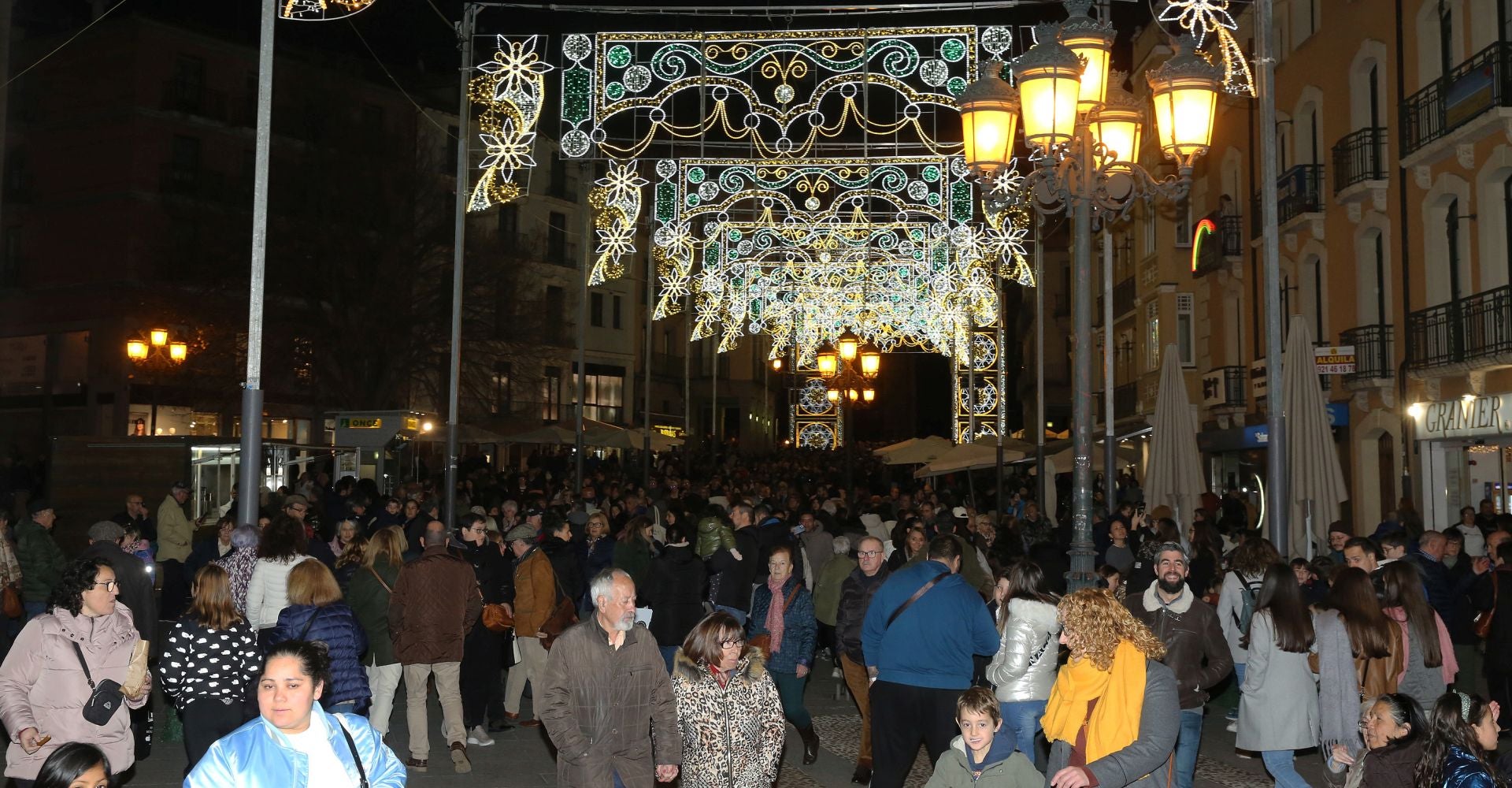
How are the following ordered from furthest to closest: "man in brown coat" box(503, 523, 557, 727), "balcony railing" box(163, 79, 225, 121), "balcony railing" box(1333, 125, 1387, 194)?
"balcony railing" box(163, 79, 225, 121), "balcony railing" box(1333, 125, 1387, 194), "man in brown coat" box(503, 523, 557, 727)

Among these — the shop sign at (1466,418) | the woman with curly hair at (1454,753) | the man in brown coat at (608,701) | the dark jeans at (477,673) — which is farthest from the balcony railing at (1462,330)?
the man in brown coat at (608,701)

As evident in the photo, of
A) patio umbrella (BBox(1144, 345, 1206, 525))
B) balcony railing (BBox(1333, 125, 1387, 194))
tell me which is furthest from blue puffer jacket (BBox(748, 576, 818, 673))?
balcony railing (BBox(1333, 125, 1387, 194))

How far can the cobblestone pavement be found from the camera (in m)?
10.2

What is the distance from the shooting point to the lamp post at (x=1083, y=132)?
9.58 m

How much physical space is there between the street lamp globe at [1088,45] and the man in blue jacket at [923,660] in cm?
368

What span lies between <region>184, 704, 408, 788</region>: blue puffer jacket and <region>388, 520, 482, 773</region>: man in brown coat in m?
5.63

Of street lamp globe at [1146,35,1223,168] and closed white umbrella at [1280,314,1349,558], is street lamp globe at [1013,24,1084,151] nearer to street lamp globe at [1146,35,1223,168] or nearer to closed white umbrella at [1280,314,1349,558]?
street lamp globe at [1146,35,1223,168]

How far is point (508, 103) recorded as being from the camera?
1994cm

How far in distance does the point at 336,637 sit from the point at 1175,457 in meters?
12.5

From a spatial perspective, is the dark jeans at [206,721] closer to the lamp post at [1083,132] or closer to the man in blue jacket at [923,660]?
the man in blue jacket at [923,660]

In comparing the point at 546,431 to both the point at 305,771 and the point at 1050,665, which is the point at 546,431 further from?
the point at 305,771

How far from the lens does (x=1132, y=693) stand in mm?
5898

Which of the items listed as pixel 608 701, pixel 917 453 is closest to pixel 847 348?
pixel 917 453

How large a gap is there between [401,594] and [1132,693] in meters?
5.97
